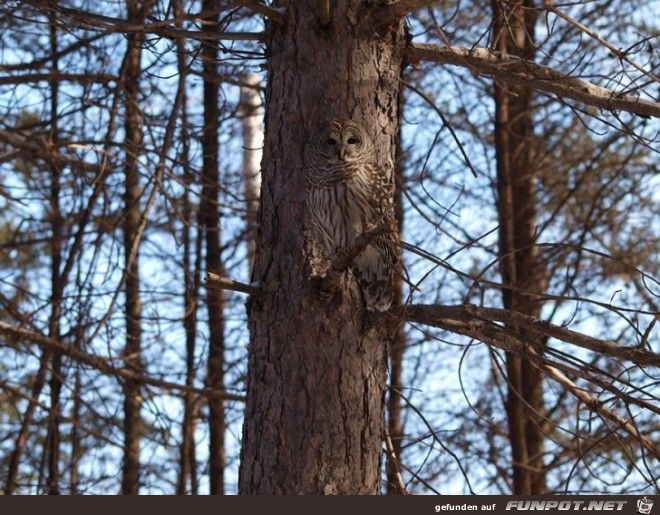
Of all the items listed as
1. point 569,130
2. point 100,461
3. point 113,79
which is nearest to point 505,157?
point 569,130

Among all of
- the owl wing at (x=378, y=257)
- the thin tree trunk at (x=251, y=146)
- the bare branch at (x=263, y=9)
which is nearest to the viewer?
the bare branch at (x=263, y=9)

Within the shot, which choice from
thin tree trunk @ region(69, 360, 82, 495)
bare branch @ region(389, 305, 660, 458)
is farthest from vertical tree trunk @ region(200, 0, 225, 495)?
bare branch @ region(389, 305, 660, 458)

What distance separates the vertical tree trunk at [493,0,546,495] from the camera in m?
7.70

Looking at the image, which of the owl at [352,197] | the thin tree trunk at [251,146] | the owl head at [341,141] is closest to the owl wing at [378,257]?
the owl at [352,197]

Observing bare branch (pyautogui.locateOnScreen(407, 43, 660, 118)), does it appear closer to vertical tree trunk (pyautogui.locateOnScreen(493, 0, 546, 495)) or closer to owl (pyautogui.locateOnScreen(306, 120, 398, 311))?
owl (pyautogui.locateOnScreen(306, 120, 398, 311))

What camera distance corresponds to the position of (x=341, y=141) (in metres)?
3.92

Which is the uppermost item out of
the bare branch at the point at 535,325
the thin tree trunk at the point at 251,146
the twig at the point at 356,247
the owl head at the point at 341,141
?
the thin tree trunk at the point at 251,146

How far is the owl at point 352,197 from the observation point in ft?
12.8

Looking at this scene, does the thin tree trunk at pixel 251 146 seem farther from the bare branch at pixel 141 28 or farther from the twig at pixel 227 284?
the twig at pixel 227 284

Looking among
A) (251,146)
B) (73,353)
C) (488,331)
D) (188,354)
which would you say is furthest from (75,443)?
(488,331)

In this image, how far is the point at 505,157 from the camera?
8.45m

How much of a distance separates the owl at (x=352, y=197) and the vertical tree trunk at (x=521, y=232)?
3265 millimetres

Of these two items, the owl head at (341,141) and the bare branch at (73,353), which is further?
the bare branch at (73,353)

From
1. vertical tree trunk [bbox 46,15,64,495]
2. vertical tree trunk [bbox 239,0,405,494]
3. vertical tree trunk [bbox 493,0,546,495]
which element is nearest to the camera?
vertical tree trunk [bbox 239,0,405,494]
